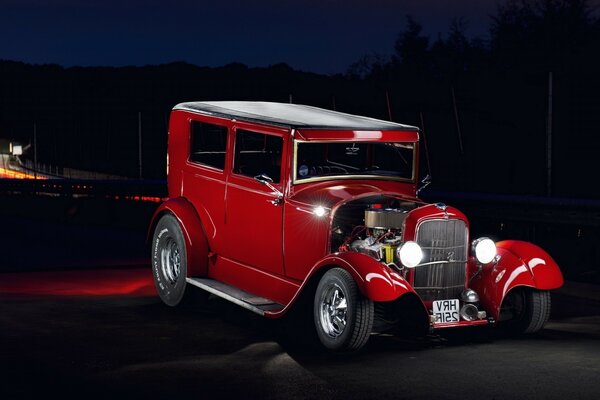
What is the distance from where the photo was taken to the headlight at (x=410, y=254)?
8516 mm

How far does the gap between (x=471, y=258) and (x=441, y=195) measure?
6.58 meters

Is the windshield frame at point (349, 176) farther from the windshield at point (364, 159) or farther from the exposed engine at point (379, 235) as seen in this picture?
the exposed engine at point (379, 235)

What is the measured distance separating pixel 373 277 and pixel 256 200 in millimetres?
1976

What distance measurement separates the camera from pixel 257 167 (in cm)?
1023

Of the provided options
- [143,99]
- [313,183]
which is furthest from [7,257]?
[143,99]

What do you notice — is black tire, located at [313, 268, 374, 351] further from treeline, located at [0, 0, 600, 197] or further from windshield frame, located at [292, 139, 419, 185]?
treeline, located at [0, 0, 600, 197]

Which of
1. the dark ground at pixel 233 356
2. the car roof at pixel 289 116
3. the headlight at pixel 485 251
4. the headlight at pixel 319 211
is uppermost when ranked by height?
the car roof at pixel 289 116

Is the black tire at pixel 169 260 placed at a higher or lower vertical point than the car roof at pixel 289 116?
lower

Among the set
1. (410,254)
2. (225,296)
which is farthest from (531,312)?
(225,296)

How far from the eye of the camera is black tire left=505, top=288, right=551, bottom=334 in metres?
9.20

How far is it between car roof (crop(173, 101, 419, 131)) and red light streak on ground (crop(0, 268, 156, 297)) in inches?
92.0

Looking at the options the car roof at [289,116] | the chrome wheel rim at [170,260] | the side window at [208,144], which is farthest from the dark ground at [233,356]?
the car roof at [289,116]

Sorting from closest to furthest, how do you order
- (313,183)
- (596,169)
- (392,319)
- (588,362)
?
(588,362) → (392,319) → (313,183) → (596,169)

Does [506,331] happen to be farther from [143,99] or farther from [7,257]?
[143,99]
